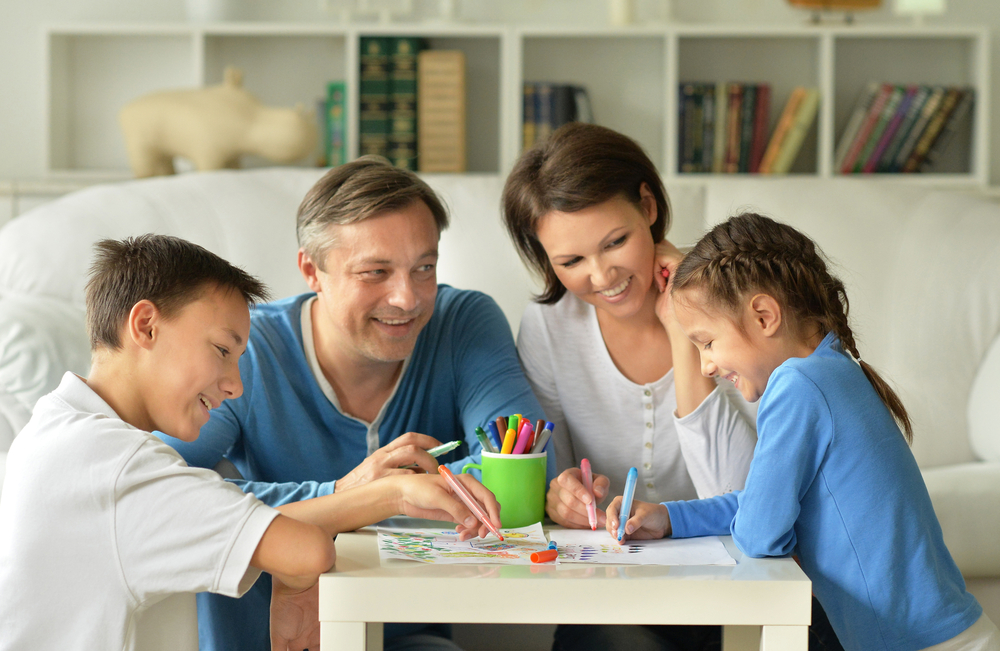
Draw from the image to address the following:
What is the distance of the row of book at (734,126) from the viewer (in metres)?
2.76

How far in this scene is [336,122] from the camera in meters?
2.80

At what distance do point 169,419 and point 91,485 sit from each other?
6.2 inches

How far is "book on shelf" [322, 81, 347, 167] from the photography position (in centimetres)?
279

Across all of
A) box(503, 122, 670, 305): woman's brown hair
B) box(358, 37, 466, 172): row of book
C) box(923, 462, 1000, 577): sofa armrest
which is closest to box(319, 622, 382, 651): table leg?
box(503, 122, 670, 305): woman's brown hair

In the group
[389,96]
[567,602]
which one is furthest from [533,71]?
[567,602]

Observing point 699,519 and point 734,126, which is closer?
point 699,519

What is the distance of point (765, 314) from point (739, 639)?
1.16 feet

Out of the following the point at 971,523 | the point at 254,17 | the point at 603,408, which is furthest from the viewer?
the point at 254,17

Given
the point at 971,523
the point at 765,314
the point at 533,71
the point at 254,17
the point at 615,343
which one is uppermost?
the point at 254,17

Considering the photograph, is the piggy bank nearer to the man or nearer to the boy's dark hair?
the man

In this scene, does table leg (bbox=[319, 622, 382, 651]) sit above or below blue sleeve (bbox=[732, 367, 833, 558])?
below

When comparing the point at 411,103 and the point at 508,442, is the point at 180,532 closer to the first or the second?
the point at 508,442

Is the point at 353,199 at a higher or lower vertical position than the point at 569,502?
higher

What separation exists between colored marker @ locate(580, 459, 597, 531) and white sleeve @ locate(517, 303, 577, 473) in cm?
37
